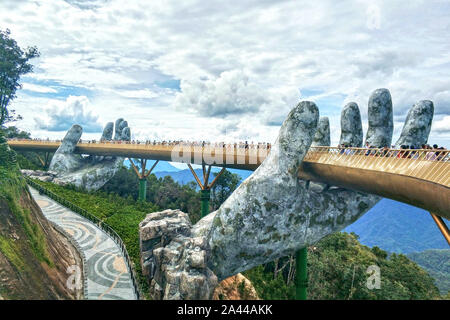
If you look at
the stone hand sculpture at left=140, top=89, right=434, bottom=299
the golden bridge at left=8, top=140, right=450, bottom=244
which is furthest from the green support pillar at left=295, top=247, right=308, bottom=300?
the golden bridge at left=8, top=140, right=450, bottom=244

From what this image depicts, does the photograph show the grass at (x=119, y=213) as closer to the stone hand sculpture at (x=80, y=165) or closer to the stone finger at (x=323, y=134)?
the stone hand sculpture at (x=80, y=165)

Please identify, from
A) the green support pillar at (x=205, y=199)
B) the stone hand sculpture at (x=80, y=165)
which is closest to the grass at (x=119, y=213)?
the stone hand sculpture at (x=80, y=165)

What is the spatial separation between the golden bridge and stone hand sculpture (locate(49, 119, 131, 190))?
16543 mm

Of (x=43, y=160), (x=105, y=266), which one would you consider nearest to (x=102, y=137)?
(x=43, y=160)

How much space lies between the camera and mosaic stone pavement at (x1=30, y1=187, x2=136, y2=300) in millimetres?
17641

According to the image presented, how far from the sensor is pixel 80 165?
49.0 meters

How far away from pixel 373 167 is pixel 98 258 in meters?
20.1

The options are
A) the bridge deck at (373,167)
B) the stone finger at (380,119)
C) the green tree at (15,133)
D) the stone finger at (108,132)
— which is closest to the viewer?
the bridge deck at (373,167)

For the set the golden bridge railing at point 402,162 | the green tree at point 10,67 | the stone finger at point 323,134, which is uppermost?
the green tree at point 10,67

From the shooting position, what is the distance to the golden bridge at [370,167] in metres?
12.5

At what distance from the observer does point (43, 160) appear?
2388 inches

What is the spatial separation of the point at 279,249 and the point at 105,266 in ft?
41.2

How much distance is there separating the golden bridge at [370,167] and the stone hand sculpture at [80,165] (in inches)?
651

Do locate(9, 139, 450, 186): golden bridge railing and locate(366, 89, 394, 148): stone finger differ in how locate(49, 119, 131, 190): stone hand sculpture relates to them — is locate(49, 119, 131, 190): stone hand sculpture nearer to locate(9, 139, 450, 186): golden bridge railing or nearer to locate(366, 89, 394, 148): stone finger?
locate(9, 139, 450, 186): golden bridge railing
